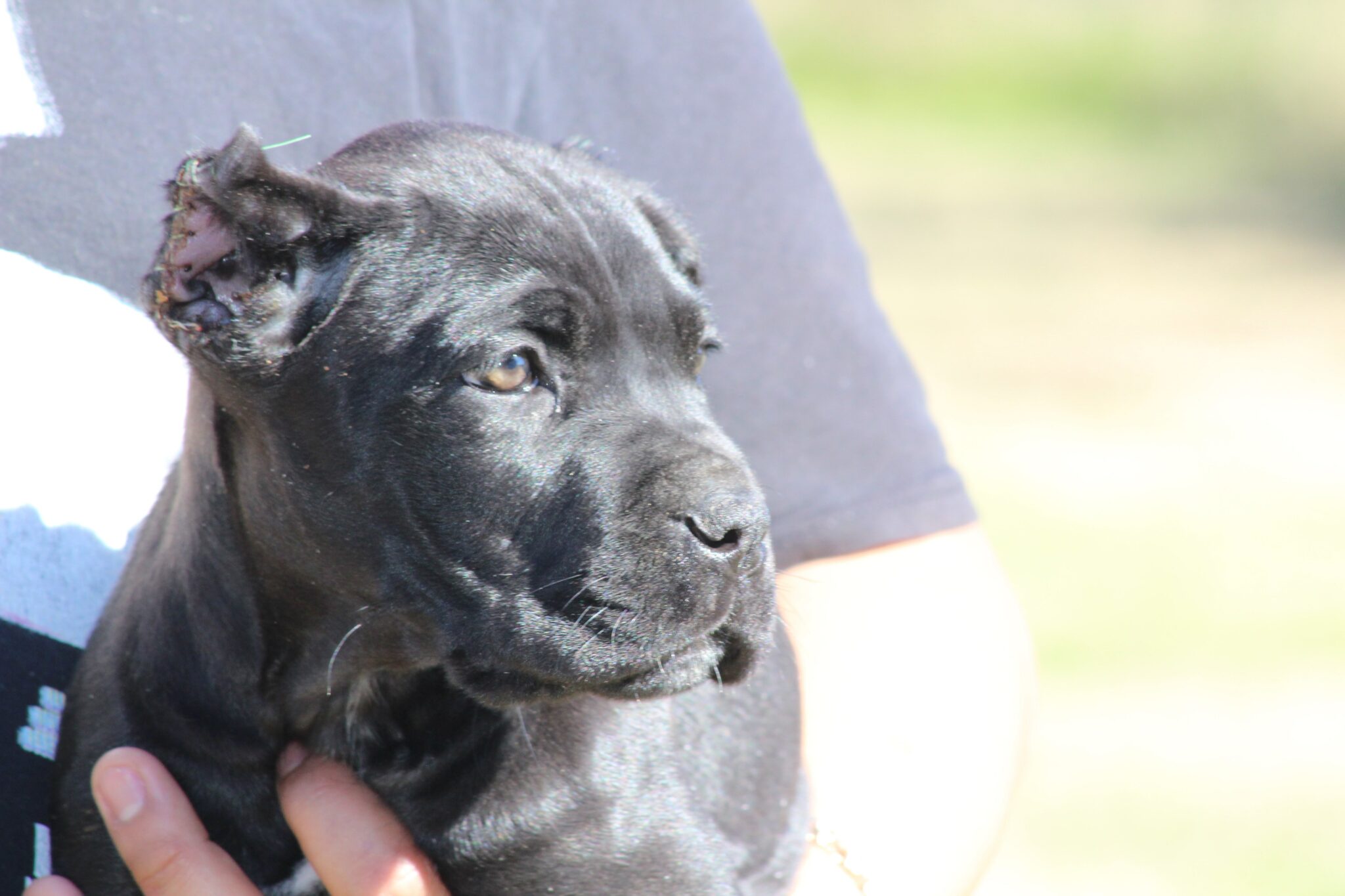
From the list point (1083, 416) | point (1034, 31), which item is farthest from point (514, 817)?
point (1034, 31)

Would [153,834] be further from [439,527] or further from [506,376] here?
[506,376]

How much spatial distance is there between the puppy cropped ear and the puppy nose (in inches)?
25.3

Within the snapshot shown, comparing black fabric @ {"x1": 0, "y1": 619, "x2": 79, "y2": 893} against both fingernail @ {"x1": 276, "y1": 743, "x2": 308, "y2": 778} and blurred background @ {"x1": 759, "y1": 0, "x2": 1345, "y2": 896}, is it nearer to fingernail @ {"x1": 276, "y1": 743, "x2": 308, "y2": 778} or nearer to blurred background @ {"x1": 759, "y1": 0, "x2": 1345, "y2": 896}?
fingernail @ {"x1": 276, "y1": 743, "x2": 308, "y2": 778}

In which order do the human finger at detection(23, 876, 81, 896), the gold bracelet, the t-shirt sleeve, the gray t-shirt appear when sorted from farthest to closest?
the t-shirt sleeve
the gold bracelet
the gray t-shirt
the human finger at detection(23, 876, 81, 896)

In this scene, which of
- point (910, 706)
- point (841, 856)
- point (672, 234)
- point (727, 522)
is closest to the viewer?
point (727, 522)

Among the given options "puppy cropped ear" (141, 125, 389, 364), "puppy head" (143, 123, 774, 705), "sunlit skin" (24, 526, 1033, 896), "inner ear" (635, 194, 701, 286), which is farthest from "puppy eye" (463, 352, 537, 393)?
"sunlit skin" (24, 526, 1033, 896)

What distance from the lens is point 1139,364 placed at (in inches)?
454

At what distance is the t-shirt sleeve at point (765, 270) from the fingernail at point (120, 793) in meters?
1.23

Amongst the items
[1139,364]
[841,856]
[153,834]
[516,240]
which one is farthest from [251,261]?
[1139,364]

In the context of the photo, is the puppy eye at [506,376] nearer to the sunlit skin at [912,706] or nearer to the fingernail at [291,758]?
the fingernail at [291,758]

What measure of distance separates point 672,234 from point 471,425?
1.94 feet

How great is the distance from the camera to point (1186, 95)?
20359 mm

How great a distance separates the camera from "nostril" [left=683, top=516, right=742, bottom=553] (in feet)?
7.09

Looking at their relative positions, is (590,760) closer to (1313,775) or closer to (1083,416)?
(1313,775)
